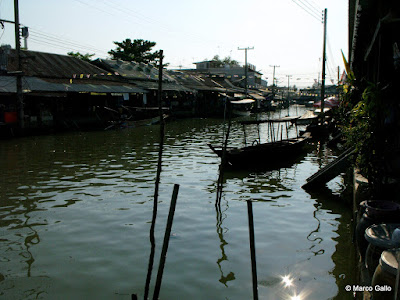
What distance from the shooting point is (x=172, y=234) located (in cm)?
704

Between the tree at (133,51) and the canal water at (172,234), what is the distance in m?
32.2

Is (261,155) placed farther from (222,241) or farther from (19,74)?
(19,74)

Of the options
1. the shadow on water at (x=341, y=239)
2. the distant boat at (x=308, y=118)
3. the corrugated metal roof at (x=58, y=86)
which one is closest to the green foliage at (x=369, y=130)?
the shadow on water at (x=341, y=239)

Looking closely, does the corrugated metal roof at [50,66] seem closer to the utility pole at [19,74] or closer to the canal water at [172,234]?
the utility pole at [19,74]

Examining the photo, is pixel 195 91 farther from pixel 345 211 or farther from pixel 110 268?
pixel 110 268

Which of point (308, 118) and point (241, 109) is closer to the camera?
point (308, 118)

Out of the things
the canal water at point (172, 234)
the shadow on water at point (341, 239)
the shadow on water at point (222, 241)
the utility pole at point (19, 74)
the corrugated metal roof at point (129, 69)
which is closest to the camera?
the canal water at point (172, 234)

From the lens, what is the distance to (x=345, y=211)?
8.58 m

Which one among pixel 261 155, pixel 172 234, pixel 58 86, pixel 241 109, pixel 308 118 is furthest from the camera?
pixel 241 109

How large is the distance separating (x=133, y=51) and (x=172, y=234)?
39.9 meters

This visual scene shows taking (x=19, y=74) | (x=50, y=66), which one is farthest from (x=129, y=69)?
(x=19, y=74)

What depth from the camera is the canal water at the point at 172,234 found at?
5246 mm

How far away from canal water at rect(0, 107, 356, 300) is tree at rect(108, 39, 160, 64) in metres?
32.2

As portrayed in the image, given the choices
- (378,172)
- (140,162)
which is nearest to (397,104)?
(378,172)
